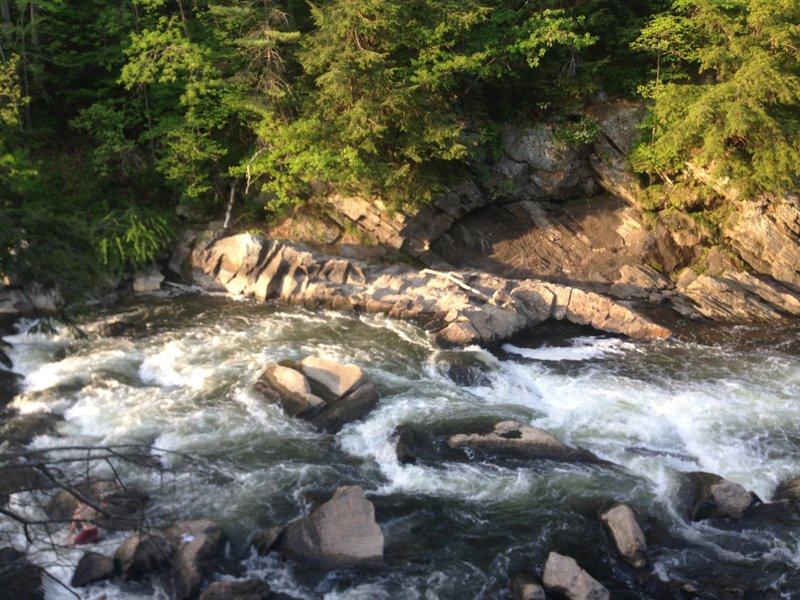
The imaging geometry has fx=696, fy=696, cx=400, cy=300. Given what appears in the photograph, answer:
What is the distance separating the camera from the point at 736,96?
21406mm

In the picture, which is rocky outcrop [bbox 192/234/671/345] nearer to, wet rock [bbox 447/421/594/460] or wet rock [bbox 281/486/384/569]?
wet rock [bbox 447/421/594/460]

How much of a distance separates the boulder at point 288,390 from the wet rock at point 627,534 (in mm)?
6310

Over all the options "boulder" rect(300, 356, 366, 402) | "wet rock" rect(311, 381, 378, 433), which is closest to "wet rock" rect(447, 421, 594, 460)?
"wet rock" rect(311, 381, 378, 433)

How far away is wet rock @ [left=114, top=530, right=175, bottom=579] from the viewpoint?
33.5 feet

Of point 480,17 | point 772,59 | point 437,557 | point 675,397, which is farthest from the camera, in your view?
point 480,17

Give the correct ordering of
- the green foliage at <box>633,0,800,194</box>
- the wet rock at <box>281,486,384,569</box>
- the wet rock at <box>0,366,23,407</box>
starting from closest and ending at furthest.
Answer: the wet rock at <box>281,486,384,569</box>
the wet rock at <box>0,366,23,407</box>
the green foliage at <box>633,0,800,194</box>

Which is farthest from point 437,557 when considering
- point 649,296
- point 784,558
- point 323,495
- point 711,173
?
point 711,173

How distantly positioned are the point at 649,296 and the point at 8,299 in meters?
19.1

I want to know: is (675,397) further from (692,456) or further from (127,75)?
(127,75)

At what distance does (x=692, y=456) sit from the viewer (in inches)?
543

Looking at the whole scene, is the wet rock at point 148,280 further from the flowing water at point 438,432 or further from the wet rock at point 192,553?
the wet rock at point 192,553

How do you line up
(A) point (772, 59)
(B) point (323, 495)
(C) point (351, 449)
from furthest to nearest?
(A) point (772, 59) → (C) point (351, 449) → (B) point (323, 495)

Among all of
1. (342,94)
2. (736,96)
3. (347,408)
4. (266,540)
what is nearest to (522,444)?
(347,408)

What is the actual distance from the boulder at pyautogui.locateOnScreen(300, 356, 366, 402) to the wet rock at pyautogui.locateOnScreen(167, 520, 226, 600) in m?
4.61
